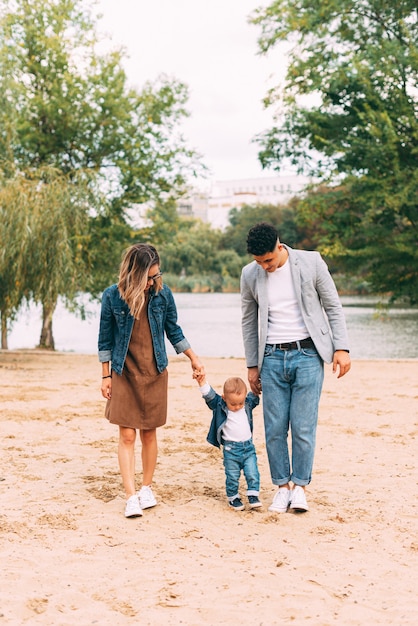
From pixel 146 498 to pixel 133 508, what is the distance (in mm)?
214

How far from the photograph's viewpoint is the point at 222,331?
28.9m

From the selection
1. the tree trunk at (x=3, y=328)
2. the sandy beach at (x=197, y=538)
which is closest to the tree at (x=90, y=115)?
the tree trunk at (x=3, y=328)

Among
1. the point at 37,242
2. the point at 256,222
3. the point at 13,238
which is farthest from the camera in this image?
the point at 256,222

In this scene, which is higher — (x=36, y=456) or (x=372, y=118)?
(x=372, y=118)

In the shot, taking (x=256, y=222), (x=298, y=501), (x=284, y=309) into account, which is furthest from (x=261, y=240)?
(x=256, y=222)

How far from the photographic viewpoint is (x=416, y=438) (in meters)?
7.83

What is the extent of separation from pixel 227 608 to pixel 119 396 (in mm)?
1785

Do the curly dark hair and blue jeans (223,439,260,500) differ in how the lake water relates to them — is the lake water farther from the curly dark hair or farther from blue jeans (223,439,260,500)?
the curly dark hair

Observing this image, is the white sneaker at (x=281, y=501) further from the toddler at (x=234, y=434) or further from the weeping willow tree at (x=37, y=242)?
the weeping willow tree at (x=37, y=242)

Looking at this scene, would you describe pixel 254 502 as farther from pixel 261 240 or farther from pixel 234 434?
pixel 261 240

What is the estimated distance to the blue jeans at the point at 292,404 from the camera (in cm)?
510

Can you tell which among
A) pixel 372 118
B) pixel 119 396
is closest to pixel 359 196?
pixel 372 118

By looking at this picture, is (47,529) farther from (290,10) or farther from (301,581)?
(290,10)

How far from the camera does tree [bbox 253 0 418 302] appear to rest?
17.8 meters
